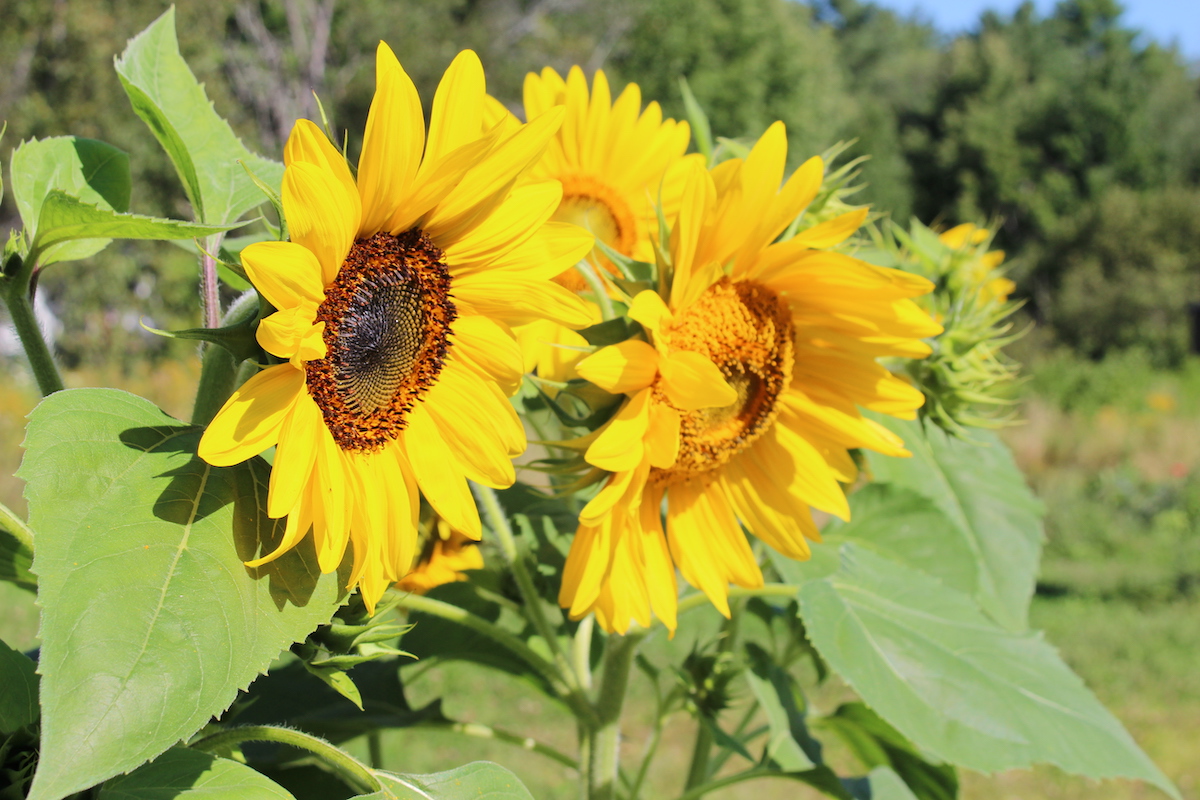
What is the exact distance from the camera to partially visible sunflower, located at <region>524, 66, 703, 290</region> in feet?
3.20

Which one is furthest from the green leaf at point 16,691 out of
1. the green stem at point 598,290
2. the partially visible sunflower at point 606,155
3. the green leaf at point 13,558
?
the partially visible sunflower at point 606,155

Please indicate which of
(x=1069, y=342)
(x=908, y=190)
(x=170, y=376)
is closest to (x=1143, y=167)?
(x=908, y=190)

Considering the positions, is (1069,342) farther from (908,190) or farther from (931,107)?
(931,107)

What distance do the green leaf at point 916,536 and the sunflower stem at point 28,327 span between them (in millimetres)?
643

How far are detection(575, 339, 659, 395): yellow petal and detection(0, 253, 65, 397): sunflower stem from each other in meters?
0.29

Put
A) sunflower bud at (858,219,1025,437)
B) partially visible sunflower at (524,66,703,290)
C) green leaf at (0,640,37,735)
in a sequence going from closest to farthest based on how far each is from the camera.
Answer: green leaf at (0,640,37,735) < sunflower bud at (858,219,1025,437) < partially visible sunflower at (524,66,703,290)

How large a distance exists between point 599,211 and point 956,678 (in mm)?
532

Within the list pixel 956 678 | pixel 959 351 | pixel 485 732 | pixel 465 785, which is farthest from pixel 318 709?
pixel 959 351

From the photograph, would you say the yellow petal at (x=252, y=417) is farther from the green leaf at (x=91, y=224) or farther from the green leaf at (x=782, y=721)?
the green leaf at (x=782, y=721)

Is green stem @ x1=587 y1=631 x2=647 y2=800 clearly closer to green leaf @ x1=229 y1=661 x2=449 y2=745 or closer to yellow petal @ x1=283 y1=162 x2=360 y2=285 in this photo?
green leaf @ x1=229 y1=661 x2=449 y2=745

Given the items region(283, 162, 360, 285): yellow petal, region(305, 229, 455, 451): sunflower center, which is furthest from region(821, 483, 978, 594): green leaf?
region(283, 162, 360, 285): yellow petal

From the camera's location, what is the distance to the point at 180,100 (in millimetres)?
646

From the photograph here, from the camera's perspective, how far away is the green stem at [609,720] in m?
0.75

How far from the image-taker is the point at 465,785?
564 millimetres
